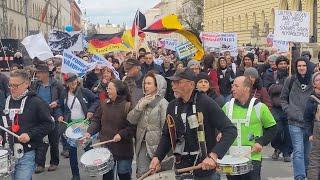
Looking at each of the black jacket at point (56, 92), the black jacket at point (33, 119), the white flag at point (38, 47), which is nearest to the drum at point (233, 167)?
the black jacket at point (33, 119)

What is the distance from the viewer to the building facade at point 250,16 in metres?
49.2

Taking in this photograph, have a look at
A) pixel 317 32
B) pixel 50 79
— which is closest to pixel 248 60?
pixel 50 79

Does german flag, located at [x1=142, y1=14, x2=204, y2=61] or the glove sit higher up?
german flag, located at [x1=142, y1=14, x2=204, y2=61]

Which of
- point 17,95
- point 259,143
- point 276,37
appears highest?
point 276,37

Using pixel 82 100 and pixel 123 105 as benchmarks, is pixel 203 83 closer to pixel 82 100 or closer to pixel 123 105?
pixel 123 105

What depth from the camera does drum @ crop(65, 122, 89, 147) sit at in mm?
7750

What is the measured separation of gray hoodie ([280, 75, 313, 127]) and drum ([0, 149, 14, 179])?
4268 millimetres

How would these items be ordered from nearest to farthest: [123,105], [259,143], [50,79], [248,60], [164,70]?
Answer: [259,143] → [123,105] → [50,79] → [248,60] → [164,70]

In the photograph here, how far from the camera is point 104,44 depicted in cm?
1914

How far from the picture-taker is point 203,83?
26.4 ft

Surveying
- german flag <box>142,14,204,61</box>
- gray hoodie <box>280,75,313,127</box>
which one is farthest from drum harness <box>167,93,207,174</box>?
german flag <box>142,14,204,61</box>

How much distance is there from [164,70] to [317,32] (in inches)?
1370

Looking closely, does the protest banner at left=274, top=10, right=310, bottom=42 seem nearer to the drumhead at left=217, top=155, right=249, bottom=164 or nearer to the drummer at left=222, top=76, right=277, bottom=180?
the drummer at left=222, top=76, right=277, bottom=180

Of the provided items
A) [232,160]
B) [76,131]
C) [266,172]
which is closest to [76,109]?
[76,131]
